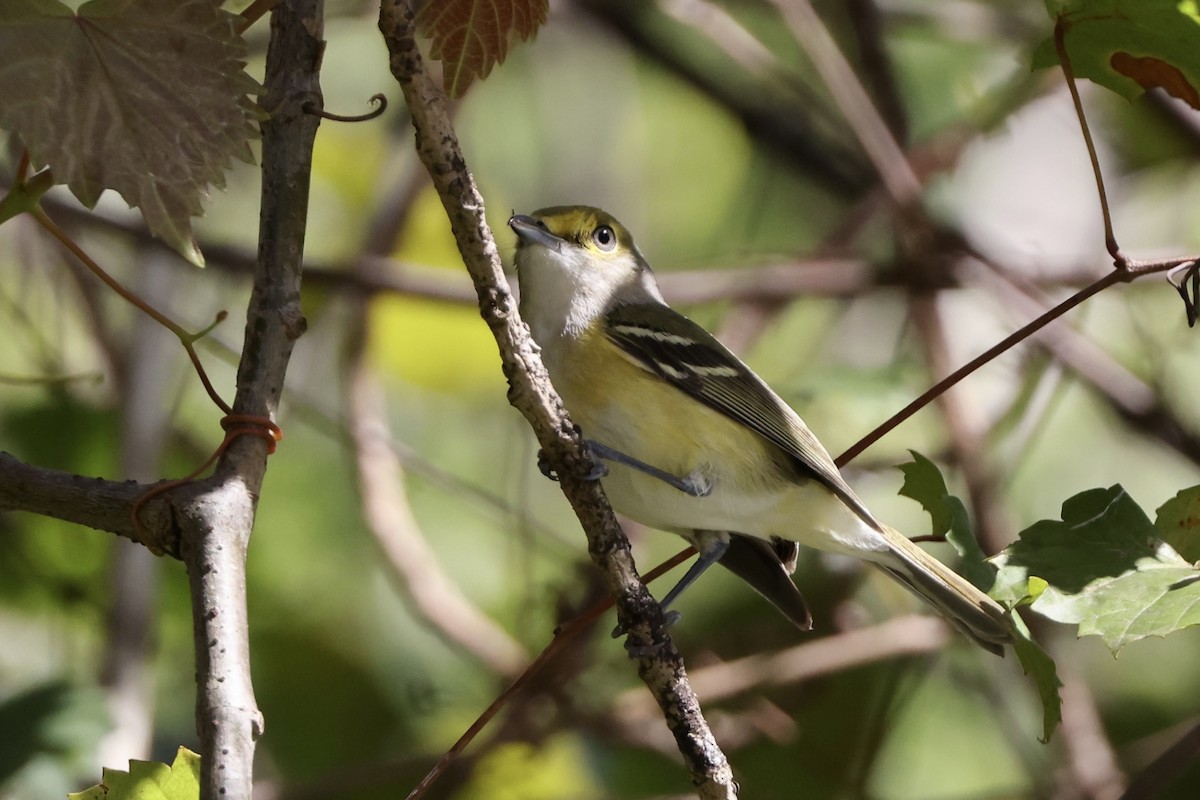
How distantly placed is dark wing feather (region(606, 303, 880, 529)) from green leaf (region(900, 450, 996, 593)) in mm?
883

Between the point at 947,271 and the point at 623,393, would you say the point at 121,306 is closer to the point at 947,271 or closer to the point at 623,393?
the point at 623,393

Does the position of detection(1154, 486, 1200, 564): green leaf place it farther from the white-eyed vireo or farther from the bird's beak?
the bird's beak

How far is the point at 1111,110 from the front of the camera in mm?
5449

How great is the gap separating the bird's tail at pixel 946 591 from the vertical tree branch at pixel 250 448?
1788 mm

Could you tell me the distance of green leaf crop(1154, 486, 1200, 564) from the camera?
2.18 meters

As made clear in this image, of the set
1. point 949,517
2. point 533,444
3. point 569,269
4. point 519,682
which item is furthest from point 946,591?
point 533,444

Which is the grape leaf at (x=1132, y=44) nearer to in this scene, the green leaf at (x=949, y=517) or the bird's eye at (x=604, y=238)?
the green leaf at (x=949, y=517)

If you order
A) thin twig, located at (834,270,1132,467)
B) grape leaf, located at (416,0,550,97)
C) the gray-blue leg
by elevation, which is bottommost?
thin twig, located at (834,270,1132,467)

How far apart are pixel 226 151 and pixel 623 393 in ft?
4.80

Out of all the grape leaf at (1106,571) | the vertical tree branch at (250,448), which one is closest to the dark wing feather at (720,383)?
the grape leaf at (1106,571)

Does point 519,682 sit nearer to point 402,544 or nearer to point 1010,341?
point 1010,341

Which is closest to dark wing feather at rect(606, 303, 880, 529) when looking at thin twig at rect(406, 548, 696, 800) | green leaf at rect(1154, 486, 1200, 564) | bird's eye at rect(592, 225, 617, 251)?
bird's eye at rect(592, 225, 617, 251)

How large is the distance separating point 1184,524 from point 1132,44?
33.4 inches

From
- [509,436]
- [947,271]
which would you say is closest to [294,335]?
[509,436]
